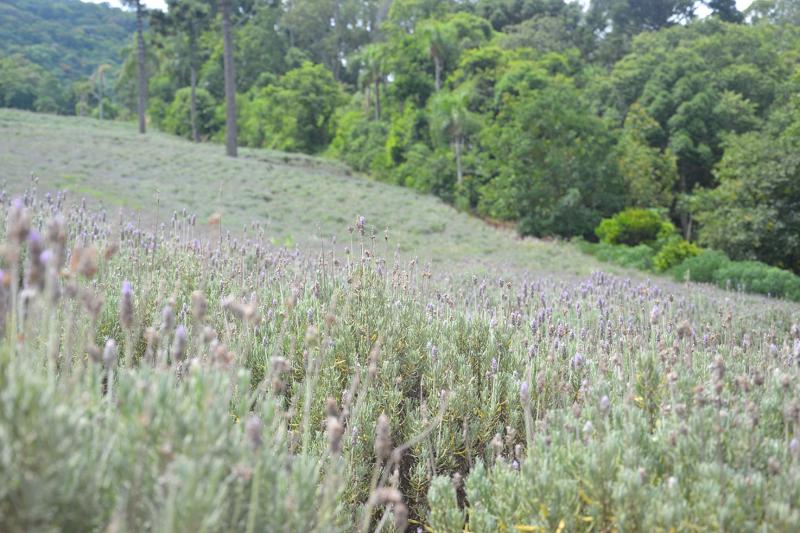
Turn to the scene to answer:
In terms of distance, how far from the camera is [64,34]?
311 feet

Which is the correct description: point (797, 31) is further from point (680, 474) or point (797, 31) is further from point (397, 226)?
point (680, 474)

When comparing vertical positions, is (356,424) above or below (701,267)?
above

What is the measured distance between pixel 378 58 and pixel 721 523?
122 feet

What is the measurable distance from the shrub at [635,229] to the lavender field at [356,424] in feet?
58.7

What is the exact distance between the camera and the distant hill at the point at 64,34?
270 ft

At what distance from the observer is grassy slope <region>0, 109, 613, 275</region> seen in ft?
49.4

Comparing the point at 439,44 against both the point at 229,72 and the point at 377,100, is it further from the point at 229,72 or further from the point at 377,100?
the point at 229,72

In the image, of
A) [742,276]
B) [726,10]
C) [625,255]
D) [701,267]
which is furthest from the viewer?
[726,10]

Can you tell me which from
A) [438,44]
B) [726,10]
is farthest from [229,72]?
[726,10]

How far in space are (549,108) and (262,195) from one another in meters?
11.4

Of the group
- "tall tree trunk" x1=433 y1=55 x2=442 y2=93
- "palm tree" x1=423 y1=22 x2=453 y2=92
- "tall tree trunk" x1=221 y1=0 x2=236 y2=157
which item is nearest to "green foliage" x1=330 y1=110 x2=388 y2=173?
"tall tree trunk" x1=433 y1=55 x2=442 y2=93

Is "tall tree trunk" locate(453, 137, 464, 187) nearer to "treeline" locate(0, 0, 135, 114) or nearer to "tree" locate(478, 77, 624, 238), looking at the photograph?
"tree" locate(478, 77, 624, 238)

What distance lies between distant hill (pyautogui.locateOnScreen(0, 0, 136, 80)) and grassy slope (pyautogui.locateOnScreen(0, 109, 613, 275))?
61.3 metres

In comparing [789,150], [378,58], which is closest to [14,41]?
[378,58]
